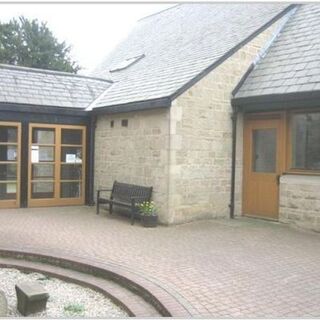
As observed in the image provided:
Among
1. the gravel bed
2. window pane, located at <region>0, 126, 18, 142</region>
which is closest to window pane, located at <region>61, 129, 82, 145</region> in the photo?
window pane, located at <region>0, 126, 18, 142</region>

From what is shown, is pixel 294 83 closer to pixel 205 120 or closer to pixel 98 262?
pixel 205 120

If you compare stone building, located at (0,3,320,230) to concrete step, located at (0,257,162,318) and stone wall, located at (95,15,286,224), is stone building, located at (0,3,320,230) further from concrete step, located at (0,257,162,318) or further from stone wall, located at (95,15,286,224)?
concrete step, located at (0,257,162,318)

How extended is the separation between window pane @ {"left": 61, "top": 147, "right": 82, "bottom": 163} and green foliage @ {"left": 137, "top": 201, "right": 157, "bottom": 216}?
3421mm

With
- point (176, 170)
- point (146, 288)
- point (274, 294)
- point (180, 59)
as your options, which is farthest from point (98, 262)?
point (180, 59)

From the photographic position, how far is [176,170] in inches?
418

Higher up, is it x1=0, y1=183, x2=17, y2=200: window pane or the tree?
the tree

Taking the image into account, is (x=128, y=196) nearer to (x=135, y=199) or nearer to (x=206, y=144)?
(x=135, y=199)

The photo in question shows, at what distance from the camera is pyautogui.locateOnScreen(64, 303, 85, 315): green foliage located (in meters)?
5.59

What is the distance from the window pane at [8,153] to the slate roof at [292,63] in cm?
590

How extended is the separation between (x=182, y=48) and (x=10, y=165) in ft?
18.7

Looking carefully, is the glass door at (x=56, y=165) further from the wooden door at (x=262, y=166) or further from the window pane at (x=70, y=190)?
the wooden door at (x=262, y=166)

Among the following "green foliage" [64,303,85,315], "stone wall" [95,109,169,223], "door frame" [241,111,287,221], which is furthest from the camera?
"door frame" [241,111,287,221]

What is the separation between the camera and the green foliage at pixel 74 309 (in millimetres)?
5593

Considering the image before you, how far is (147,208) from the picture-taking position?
10609mm
